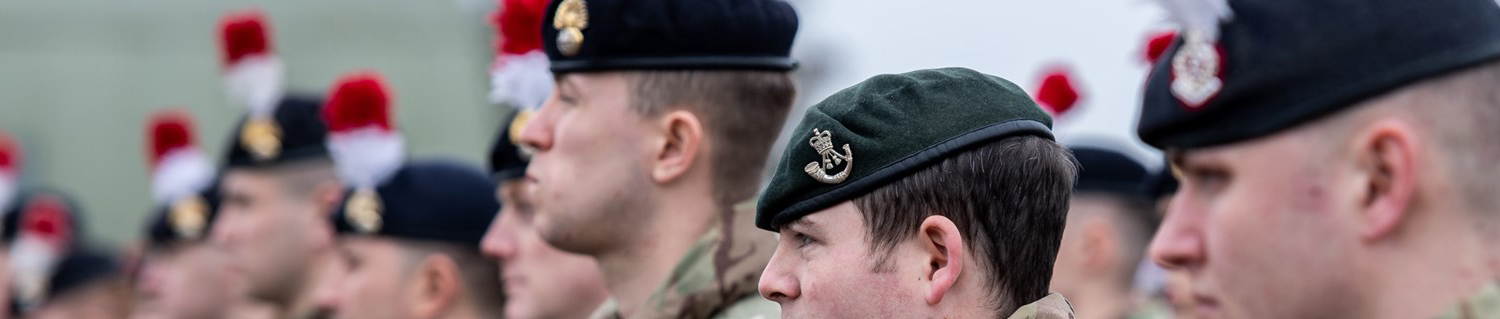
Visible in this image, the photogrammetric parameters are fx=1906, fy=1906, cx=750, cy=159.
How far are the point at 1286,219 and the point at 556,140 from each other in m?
1.72

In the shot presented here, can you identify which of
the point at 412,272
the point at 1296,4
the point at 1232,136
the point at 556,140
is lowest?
the point at 412,272

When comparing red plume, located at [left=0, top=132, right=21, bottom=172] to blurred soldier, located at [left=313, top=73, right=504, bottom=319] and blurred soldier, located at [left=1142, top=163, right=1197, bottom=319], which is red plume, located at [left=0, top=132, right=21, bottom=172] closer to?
blurred soldier, located at [left=313, top=73, right=504, bottom=319]

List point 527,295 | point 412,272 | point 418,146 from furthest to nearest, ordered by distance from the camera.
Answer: point 418,146, point 412,272, point 527,295

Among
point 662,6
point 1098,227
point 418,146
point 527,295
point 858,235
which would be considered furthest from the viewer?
point 418,146

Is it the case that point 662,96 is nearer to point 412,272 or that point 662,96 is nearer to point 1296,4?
point 1296,4

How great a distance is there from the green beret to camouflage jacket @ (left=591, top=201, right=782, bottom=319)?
3.13ft

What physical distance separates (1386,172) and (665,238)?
168cm

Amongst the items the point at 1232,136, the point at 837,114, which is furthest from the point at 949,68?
the point at 1232,136

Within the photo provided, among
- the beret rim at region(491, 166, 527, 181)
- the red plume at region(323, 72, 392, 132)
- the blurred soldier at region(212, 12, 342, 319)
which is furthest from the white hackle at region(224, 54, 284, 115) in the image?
the beret rim at region(491, 166, 527, 181)

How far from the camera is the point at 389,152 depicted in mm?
6605

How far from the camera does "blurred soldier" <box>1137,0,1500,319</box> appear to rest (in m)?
2.96

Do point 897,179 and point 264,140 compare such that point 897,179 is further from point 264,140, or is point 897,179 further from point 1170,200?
point 264,140

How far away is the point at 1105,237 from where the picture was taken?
7.55 m

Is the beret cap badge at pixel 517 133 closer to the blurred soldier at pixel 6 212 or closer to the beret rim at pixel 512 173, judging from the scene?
the beret rim at pixel 512 173
